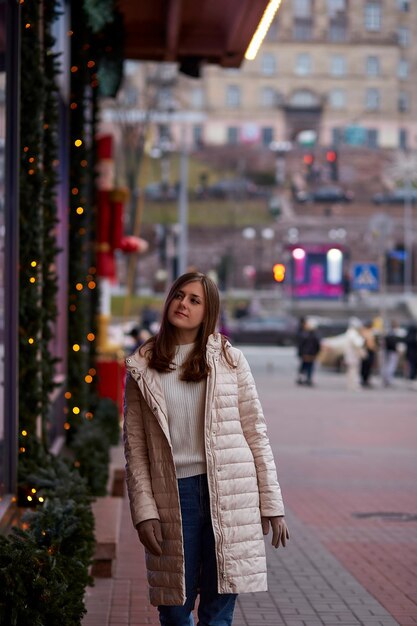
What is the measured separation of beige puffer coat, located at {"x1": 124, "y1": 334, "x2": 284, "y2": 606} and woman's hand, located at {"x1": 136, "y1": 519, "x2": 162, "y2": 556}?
0.07ft

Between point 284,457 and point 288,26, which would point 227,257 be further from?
point 284,457

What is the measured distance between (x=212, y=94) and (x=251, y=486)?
397ft

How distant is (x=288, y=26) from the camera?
125812mm

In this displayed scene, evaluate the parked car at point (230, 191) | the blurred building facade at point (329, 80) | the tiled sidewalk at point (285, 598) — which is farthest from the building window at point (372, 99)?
the tiled sidewalk at point (285, 598)

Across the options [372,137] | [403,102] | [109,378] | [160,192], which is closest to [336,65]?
[403,102]

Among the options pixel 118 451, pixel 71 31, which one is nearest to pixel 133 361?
pixel 71 31

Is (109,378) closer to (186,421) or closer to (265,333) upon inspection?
(186,421)

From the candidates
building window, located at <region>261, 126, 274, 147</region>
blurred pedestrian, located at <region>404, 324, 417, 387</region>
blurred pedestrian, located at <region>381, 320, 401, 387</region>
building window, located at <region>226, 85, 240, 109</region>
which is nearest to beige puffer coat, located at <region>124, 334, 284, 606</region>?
blurred pedestrian, located at <region>381, 320, 401, 387</region>

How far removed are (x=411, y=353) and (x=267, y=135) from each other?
90384mm

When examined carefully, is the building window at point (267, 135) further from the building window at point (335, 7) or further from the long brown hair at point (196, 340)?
the long brown hair at point (196, 340)

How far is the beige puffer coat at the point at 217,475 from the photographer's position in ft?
15.5

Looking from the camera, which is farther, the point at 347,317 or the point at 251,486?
the point at 347,317

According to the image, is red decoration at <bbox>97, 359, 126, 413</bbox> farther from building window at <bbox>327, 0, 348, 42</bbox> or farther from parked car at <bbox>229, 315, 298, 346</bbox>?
building window at <bbox>327, 0, 348, 42</bbox>

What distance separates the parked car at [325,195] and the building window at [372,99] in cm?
2056
